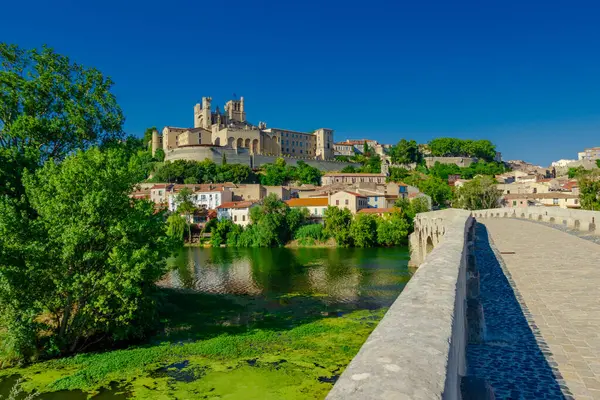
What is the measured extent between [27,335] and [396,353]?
15.3m

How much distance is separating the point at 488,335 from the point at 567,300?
2.45 m

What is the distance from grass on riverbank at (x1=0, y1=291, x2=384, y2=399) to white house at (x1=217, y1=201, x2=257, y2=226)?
42954 millimetres

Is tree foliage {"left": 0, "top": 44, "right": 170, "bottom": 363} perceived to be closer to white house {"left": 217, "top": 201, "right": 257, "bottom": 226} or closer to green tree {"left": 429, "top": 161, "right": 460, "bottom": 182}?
white house {"left": 217, "top": 201, "right": 257, "bottom": 226}

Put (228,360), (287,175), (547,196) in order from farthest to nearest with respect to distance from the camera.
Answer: (287,175), (547,196), (228,360)

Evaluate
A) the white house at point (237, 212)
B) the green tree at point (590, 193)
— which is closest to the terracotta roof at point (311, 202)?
the white house at point (237, 212)

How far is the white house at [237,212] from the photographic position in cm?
6372

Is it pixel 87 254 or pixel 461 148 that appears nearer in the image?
pixel 87 254

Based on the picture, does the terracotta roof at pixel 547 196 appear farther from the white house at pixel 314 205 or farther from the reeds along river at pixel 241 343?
the reeds along river at pixel 241 343

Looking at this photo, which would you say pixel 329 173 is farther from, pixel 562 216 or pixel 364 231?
pixel 562 216

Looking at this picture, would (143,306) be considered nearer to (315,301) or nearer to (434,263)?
(315,301)

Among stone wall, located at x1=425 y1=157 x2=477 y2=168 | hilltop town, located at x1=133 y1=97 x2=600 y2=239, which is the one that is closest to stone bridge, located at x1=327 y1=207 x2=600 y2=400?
hilltop town, located at x1=133 y1=97 x2=600 y2=239

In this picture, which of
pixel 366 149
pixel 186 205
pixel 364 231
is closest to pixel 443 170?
pixel 366 149

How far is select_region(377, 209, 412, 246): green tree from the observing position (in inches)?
2050

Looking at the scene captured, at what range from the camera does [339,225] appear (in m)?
54.8
